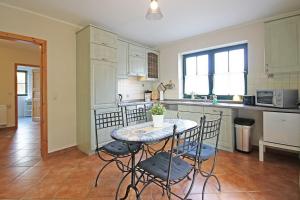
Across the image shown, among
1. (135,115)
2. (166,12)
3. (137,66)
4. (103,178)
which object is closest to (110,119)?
(135,115)

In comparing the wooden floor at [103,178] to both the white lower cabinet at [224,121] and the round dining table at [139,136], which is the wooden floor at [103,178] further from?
the round dining table at [139,136]

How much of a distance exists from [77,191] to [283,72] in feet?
11.6

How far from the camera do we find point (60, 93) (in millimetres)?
3275

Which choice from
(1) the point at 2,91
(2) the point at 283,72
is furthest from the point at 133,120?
(1) the point at 2,91

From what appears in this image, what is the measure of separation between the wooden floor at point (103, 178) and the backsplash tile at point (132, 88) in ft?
6.07

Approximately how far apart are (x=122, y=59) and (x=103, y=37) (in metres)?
0.80

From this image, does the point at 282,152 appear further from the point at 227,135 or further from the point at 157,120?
the point at 157,120

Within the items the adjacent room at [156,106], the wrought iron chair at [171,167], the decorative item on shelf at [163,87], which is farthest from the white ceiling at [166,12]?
the wrought iron chair at [171,167]

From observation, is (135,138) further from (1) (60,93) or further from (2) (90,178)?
(1) (60,93)

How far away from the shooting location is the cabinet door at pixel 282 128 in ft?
8.34

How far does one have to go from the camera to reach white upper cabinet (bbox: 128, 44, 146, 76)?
4254 mm

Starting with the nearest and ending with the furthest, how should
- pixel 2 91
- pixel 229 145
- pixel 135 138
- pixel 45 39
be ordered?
pixel 135 138
pixel 45 39
pixel 229 145
pixel 2 91

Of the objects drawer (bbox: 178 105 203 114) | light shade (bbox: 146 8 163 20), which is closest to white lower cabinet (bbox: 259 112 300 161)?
drawer (bbox: 178 105 203 114)

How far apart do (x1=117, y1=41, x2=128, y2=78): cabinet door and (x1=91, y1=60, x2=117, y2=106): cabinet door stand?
1.46ft
